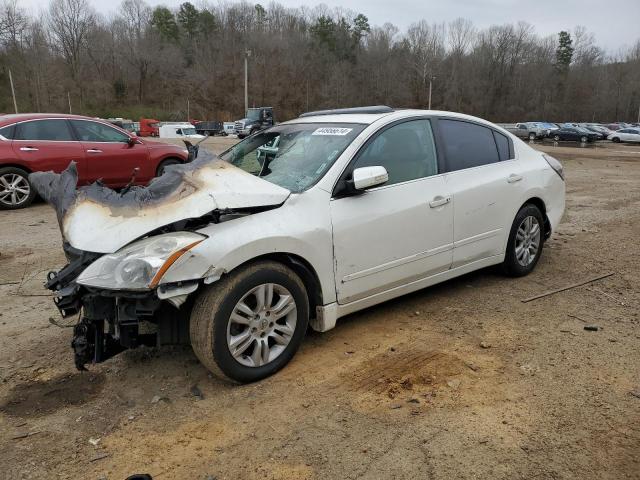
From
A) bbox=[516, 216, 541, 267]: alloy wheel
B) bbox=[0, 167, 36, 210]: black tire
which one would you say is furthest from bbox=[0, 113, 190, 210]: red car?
bbox=[516, 216, 541, 267]: alloy wheel

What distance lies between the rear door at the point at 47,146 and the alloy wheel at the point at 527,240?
7.23 metres

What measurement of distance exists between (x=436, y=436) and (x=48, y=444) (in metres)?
2.05

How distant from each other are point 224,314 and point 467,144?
2748 millimetres

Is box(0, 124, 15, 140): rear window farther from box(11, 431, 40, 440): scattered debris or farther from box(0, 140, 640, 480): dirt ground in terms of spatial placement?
box(11, 431, 40, 440): scattered debris

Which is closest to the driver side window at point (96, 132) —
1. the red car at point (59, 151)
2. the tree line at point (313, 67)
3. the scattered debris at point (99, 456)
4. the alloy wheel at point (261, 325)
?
the red car at point (59, 151)

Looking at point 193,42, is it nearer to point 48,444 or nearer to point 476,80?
point 476,80

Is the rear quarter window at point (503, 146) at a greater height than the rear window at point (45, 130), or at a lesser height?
lesser

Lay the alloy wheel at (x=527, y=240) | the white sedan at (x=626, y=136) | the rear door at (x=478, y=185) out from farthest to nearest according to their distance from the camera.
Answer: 1. the white sedan at (x=626, y=136)
2. the alloy wheel at (x=527, y=240)
3. the rear door at (x=478, y=185)

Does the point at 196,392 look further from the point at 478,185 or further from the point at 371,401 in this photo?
the point at 478,185

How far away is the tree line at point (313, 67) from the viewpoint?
84750 mm

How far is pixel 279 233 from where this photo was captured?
10.3 ft

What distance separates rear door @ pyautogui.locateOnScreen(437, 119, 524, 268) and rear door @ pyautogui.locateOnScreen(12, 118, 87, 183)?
6.87 m

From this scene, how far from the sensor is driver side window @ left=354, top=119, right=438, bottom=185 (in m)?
3.80

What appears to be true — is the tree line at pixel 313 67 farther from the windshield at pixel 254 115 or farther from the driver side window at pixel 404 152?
the driver side window at pixel 404 152
